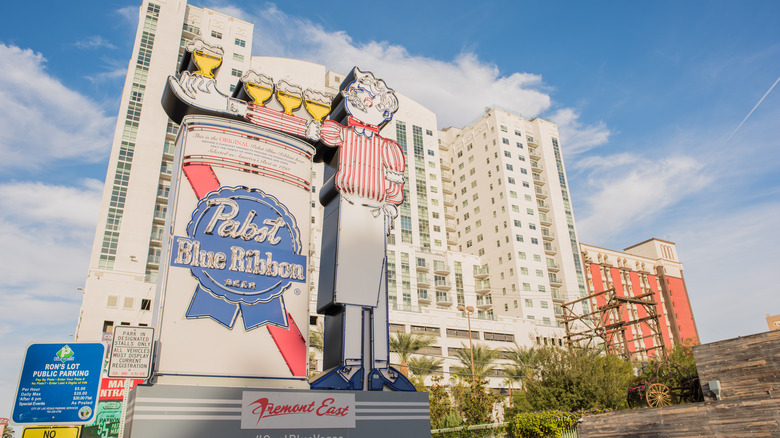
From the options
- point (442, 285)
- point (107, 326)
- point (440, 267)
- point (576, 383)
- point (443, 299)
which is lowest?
point (576, 383)

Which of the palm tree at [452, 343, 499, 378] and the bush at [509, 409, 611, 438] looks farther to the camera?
the palm tree at [452, 343, 499, 378]

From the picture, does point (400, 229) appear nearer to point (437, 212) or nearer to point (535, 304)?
point (437, 212)

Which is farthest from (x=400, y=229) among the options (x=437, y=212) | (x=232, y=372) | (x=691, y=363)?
(x=232, y=372)

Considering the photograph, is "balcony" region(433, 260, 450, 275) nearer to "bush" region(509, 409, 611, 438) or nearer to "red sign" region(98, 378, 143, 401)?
"red sign" region(98, 378, 143, 401)

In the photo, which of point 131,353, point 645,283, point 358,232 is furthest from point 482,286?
point 131,353

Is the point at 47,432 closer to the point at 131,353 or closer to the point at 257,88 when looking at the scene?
the point at 131,353

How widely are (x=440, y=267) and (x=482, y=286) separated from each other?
11.1 meters

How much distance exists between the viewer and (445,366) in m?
71.8

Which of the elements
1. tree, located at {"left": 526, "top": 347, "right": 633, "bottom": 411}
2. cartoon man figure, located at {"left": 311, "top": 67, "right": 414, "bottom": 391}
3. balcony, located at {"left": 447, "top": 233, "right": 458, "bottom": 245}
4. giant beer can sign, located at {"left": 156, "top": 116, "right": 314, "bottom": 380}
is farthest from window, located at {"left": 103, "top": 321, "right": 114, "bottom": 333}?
balcony, located at {"left": 447, "top": 233, "right": 458, "bottom": 245}

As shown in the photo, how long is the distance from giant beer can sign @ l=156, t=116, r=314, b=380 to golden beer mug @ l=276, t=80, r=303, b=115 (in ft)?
5.60

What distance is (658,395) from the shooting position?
27078mm

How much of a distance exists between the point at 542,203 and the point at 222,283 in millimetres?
100445

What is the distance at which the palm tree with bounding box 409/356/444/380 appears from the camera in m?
59.5

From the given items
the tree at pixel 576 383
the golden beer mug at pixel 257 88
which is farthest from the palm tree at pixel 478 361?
the golden beer mug at pixel 257 88
